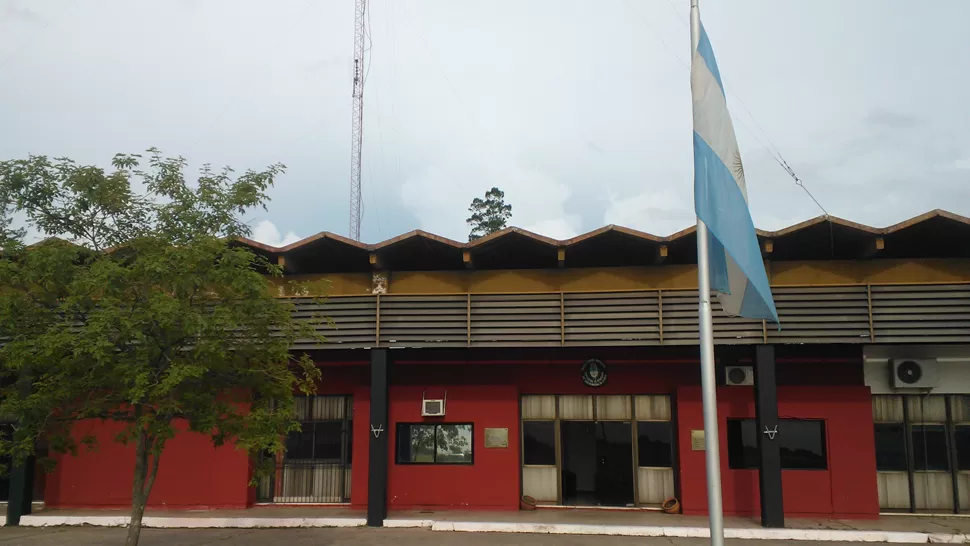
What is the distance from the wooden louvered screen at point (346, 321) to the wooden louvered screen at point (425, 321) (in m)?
0.30

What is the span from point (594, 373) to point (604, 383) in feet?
1.06

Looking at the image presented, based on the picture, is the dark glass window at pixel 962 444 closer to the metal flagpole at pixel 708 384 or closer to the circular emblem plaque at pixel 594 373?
the circular emblem plaque at pixel 594 373

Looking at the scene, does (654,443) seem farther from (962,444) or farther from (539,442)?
(962,444)

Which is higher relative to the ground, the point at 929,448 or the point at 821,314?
the point at 821,314

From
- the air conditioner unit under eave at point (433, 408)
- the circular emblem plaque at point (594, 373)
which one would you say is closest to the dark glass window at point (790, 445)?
the circular emblem plaque at point (594, 373)

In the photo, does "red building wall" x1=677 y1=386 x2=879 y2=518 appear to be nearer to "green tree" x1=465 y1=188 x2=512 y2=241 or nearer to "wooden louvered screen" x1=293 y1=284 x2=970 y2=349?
"wooden louvered screen" x1=293 y1=284 x2=970 y2=349

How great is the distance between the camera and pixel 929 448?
1734 centimetres

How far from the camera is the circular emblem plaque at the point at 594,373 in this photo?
1794 cm

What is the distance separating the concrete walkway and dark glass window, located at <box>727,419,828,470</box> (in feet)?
4.16

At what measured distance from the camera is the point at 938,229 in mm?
15992

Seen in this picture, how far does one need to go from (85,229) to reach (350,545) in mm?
7050

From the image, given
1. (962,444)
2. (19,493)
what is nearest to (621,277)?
(962,444)

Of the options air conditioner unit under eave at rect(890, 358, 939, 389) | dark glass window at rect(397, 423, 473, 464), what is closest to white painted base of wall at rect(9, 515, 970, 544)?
dark glass window at rect(397, 423, 473, 464)

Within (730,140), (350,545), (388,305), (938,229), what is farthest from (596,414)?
(730,140)
